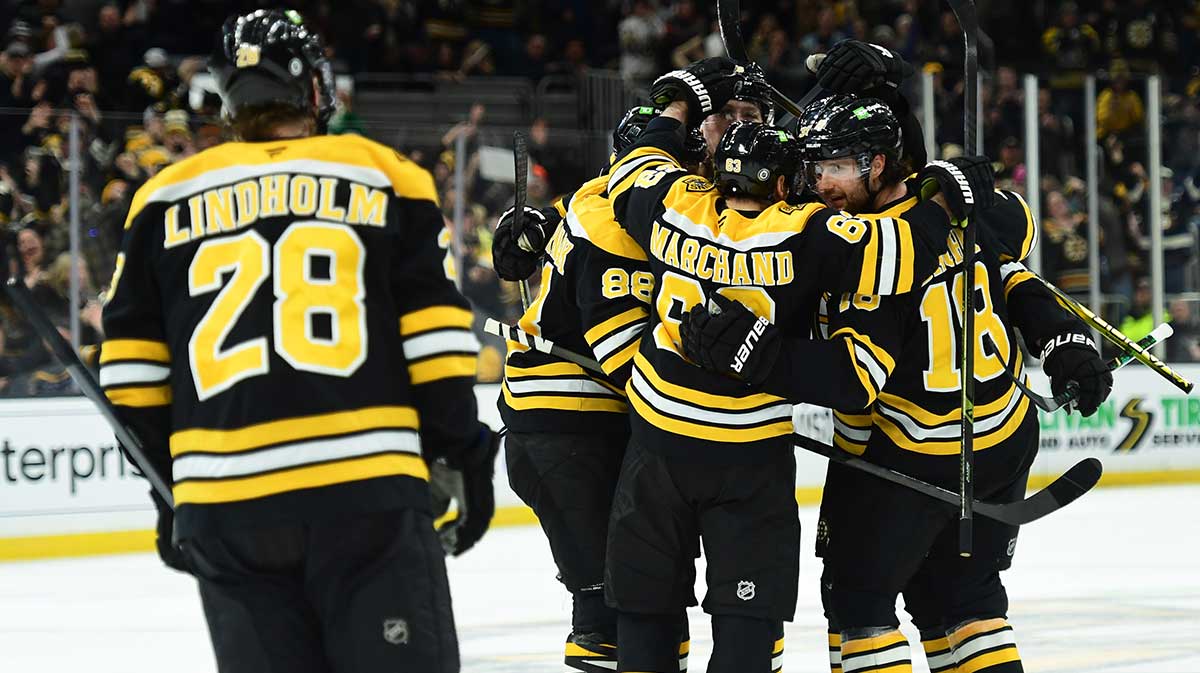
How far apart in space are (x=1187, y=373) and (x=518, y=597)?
4589 mm

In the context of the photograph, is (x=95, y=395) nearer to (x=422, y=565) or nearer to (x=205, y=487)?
(x=205, y=487)

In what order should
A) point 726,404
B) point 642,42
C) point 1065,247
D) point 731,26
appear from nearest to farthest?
point 726,404, point 731,26, point 1065,247, point 642,42

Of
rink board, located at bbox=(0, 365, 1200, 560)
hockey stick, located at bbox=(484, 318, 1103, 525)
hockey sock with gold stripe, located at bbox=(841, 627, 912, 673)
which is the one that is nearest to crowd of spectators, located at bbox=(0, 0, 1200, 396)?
rink board, located at bbox=(0, 365, 1200, 560)

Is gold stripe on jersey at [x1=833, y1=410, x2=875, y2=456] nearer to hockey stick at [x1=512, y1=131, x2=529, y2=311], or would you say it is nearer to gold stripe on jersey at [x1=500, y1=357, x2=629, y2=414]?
gold stripe on jersey at [x1=500, y1=357, x2=629, y2=414]

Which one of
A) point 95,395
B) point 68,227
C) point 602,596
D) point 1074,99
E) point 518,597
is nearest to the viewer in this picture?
point 95,395

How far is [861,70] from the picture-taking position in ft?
10.3

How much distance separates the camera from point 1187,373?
898cm

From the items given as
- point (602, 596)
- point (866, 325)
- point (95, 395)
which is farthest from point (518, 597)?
point (95, 395)

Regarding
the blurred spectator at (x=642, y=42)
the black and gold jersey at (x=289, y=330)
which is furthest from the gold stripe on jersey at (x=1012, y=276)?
the blurred spectator at (x=642, y=42)

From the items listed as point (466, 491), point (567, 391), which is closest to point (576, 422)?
point (567, 391)

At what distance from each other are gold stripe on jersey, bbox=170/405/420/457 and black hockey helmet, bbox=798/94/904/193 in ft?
3.82

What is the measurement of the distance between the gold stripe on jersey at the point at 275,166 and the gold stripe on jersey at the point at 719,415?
2.96ft

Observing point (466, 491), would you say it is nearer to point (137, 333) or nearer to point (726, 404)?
point (137, 333)

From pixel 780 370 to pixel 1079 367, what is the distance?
26.0 inches
